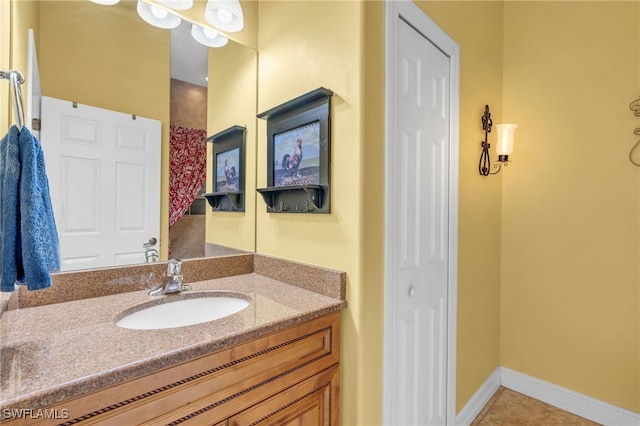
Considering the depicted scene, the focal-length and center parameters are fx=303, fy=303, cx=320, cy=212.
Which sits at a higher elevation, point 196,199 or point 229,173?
point 229,173

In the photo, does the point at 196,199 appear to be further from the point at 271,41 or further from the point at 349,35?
the point at 349,35

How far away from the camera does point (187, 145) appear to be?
1480 mm

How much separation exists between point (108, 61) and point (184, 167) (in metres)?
0.50

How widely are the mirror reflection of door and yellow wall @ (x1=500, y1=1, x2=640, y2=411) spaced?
2.05 metres

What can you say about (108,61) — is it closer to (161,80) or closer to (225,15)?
(161,80)

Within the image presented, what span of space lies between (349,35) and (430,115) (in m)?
0.59

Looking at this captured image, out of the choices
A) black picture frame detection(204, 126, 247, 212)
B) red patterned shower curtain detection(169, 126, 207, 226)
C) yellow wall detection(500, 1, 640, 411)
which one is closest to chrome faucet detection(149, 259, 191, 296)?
red patterned shower curtain detection(169, 126, 207, 226)

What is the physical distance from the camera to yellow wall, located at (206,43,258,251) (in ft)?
5.24

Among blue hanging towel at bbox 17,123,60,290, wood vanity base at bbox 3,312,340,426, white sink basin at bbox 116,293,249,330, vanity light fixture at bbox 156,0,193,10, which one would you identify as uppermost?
vanity light fixture at bbox 156,0,193,10

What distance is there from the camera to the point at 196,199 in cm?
155

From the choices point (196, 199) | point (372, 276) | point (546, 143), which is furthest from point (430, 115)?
point (196, 199)

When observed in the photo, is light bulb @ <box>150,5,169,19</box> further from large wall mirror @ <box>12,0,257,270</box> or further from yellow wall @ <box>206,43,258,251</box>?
yellow wall @ <box>206,43,258,251</box>

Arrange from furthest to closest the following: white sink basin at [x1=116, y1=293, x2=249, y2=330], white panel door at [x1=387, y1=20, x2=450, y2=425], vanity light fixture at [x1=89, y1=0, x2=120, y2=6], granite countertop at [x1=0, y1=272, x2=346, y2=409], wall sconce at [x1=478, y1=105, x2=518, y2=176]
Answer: wall sconce at [x1=478, y1=105, x2=518, y2=176] → white panel door at [x1=387, y1=20, x2=450, y2=425] → vanity light fixture at [x1=89, y1=0, x2=120, y2=6] → white sink basin at [x1=116, y1=293, x2=249, y2=330] → granite countertop at [x1=0, y1=272, x2=346, y2=409]

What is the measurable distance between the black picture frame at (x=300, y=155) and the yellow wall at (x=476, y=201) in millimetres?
810
